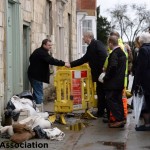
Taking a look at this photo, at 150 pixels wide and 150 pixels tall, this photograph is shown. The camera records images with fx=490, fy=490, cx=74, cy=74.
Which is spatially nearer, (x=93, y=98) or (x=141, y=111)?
(x=141, y=111)

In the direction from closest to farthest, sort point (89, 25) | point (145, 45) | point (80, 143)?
point (80, 143), point (145, 45), point (89, 25)

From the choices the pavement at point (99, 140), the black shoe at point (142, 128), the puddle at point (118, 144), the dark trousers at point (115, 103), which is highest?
the dark trousers at point (115, 103)

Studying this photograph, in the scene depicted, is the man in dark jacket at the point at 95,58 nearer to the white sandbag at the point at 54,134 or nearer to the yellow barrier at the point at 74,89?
the yellow barrier at the point at 74,89

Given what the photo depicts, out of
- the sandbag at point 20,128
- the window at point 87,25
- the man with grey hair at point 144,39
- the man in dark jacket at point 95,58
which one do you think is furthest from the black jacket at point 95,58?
the window at point 87,25

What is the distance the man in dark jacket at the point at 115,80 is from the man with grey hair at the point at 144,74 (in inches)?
15.1

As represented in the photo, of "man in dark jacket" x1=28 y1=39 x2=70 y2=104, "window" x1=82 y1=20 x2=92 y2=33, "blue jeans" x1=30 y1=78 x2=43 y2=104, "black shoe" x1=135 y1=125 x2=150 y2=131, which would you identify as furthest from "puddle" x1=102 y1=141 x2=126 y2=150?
"window" x1=82 y1=20 x2=92 y2=33

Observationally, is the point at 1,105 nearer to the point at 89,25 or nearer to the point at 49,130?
the point at 49,130

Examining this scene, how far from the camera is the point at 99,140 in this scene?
28.1 ft

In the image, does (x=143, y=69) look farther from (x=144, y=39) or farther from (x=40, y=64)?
(x=40, y=64)

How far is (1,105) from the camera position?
954 centimetres

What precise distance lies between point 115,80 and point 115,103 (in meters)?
0.47

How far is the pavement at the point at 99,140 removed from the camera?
26.2ft

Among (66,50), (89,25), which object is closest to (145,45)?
(66,50)

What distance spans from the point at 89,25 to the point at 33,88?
64.8ft
